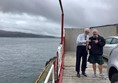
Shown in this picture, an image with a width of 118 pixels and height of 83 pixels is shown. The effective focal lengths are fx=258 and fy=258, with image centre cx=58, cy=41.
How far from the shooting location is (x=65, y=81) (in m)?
8.61

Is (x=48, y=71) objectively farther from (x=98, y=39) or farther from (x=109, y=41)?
(x=109, y=41)

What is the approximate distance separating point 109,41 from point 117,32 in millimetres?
6437

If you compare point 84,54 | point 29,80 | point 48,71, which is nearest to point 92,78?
point 84,54

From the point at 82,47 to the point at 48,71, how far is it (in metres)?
3.80

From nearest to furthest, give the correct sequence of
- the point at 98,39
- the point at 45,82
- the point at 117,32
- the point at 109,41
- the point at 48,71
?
the point at 45,82 < the point at 48,71 < the point at 98,39 < the point at 109,41 < the point at 117,32

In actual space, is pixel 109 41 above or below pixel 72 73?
above

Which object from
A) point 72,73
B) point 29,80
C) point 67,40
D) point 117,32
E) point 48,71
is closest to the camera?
point 48,71

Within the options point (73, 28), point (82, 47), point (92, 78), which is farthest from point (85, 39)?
point (73, 28)

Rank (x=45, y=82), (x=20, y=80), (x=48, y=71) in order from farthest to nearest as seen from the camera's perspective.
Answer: (x=20, y=80)
(x=48, y=71)
(x=45, y=82)

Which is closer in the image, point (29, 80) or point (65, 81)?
point (65, 81)

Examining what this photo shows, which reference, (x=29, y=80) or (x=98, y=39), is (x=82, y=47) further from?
(x=29, y=80)

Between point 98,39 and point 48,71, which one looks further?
point 98,39

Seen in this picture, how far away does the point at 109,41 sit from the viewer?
526 inches

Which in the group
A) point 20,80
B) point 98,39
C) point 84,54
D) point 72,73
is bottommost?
point 20,80
